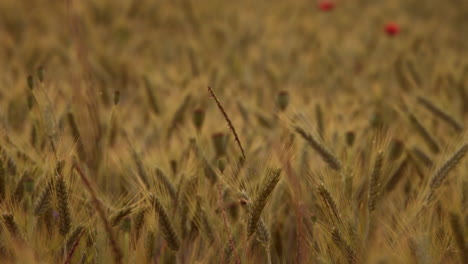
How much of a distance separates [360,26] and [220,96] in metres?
1.75

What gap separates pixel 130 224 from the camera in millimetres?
921

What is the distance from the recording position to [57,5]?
10.5ft

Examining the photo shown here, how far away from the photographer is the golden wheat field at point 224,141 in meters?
0.89

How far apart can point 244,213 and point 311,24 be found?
242 centimetres

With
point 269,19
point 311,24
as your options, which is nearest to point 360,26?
point 311,24

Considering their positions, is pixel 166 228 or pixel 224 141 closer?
pixel 166 228

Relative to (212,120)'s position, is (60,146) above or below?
above

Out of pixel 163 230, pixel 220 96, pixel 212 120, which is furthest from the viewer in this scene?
pixel 220 96

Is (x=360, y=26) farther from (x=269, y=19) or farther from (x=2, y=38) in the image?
(x=2, y=38)

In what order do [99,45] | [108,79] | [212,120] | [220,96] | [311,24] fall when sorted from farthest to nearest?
[311,24] < [99,45] < [108,79] < [220,96] < [212,120]

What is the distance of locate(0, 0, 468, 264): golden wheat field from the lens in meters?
0.89

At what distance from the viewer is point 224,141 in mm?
1278

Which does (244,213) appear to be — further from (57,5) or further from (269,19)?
(57,5)

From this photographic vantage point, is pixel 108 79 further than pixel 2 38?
No
